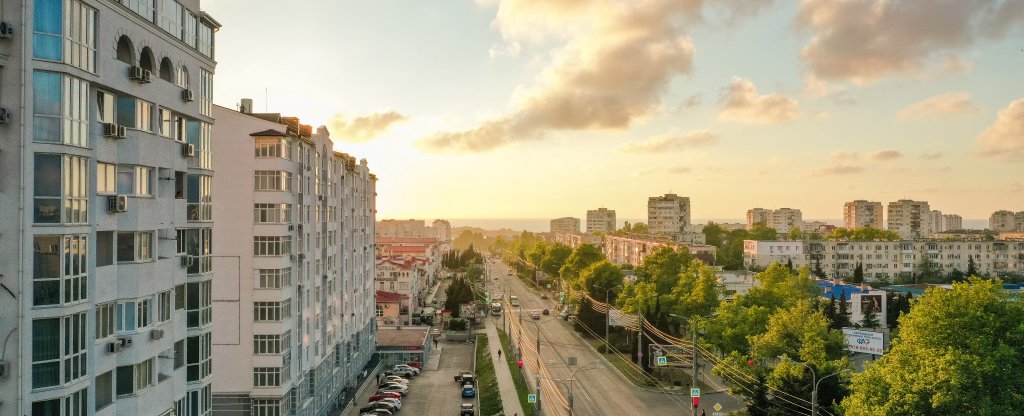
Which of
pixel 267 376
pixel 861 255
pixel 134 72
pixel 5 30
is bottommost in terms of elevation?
pixel 267 376

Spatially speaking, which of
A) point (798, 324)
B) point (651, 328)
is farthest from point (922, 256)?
point (798, 324)

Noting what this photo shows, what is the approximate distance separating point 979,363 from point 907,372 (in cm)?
274

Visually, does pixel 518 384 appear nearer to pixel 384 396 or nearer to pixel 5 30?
pixel 384 396

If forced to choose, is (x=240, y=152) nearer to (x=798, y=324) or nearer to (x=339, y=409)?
(x=339, y=409)

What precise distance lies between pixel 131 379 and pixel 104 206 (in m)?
5.91

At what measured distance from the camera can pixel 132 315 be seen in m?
22.1

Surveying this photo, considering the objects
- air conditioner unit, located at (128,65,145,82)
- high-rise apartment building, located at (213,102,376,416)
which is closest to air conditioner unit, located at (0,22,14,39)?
air conditioner unit, located at (128,65,145,82)

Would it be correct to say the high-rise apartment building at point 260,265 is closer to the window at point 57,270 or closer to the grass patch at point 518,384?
the grass patch at point 518,384

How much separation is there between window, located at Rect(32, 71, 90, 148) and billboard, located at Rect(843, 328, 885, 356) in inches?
2231

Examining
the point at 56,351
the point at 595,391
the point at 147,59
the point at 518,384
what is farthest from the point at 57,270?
the point at 518,384

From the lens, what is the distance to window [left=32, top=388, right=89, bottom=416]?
59.1ft

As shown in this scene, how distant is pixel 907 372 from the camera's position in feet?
98.5

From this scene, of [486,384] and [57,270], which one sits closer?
[57,270]

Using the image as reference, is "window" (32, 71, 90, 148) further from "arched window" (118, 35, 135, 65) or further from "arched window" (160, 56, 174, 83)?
"arched window" (160, 56, 174, 83)
